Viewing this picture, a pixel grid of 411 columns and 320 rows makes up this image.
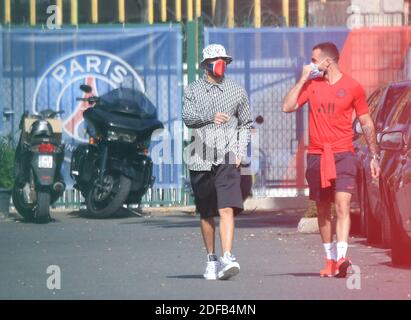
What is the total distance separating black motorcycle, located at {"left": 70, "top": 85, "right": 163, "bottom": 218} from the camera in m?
19.7

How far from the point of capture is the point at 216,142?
40.7 feet

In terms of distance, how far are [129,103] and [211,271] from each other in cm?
848

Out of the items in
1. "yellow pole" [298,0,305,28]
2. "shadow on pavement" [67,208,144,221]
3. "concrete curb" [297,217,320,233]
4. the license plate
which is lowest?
"shadow on pavement" [67,208,144,221]

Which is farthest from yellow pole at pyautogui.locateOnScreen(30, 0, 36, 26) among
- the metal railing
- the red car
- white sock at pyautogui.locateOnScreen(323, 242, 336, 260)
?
white sock at pyautogui.locateOnScreen(323, 242, 336, 260)

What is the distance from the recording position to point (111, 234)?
17422 mm

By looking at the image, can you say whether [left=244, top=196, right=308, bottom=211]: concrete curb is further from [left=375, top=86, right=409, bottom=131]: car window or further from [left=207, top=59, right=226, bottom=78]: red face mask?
[left=207, top=59, right=226, bottom=78]: red face mask

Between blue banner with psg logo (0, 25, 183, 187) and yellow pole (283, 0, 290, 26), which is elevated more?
Answer: yellow pole (283, 0, 290, 26)

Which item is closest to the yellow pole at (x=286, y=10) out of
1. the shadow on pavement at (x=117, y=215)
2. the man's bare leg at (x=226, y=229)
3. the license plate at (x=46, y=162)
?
the shadow on pavement at (x=117, y=215)

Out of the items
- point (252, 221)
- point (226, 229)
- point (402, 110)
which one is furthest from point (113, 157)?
point (226, 229)

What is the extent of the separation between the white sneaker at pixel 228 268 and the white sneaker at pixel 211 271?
3.6 inches

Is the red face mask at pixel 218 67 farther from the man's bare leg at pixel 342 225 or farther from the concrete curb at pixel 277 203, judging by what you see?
the concrete curb at pixel 277 203

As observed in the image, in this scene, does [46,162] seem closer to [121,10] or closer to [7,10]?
[121,10]

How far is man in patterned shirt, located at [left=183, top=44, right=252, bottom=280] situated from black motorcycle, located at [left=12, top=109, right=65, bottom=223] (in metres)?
7.03
